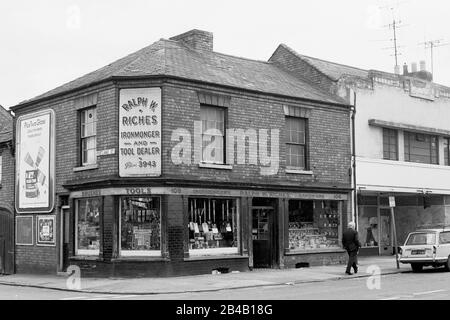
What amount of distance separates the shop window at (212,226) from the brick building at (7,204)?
8.29 metres

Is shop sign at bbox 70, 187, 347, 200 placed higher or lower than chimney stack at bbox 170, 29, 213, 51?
lower

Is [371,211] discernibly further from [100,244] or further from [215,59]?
[100,244]

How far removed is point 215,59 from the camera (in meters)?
24.8

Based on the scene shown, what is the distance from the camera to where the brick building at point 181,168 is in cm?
2017

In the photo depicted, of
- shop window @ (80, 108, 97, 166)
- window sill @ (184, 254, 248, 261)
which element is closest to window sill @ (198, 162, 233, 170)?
window sill @ (184, 254, 248, 261)

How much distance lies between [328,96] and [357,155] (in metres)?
2.60

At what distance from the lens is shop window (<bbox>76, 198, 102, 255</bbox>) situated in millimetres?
21109

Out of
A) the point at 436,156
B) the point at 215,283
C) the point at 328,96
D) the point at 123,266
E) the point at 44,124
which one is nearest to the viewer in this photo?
the point at 215,283

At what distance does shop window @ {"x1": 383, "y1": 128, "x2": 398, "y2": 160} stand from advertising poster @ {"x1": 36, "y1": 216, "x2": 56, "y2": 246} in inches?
540

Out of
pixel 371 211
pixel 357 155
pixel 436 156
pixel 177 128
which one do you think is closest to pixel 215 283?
pixel 177 128

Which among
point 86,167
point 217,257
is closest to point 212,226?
point 217,257

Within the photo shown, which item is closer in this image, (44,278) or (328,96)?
(44,278)

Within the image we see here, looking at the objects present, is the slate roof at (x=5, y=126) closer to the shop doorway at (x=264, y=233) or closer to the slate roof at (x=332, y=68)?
the shop doorway at (x=264, y=233)

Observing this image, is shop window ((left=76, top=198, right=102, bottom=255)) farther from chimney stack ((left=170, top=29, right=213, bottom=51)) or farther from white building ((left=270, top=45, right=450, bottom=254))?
white building ((left=270, top=45, right=450, bottom=254))
